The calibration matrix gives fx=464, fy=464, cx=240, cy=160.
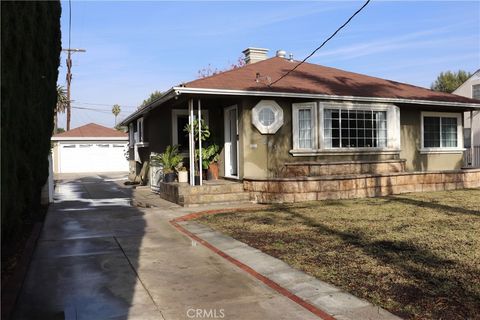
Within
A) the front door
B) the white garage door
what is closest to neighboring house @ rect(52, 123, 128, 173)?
the white garage door

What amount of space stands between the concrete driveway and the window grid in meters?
6.84

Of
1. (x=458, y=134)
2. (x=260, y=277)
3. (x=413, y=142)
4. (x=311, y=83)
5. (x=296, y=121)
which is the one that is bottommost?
(x=260, y=277)

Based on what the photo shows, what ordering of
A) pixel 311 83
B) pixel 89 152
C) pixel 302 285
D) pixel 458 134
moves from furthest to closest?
1. pixel 89 152
2. pixel 458 134
3. pixel 311 83
4. pixel 302 285

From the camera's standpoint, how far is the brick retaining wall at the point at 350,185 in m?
12.8

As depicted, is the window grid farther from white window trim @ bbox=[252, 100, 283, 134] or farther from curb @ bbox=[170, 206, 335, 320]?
curb @ bbox=[170, 206, 335, 320]

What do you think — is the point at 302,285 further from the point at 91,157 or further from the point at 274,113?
the point at 91,157

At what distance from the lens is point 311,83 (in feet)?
50.1

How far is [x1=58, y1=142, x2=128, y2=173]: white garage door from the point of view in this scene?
37156 millimetres

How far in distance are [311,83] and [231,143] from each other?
3353mm

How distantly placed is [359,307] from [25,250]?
5384 millimetres

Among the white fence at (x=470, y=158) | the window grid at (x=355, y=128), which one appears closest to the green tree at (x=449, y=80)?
the white fence at (x=470, y=158)

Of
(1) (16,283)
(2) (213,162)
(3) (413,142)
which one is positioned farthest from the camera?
(3) (413,142)

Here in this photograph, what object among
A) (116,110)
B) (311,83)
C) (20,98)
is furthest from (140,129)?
(116,110)

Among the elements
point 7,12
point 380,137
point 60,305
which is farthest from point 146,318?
point 380,137
